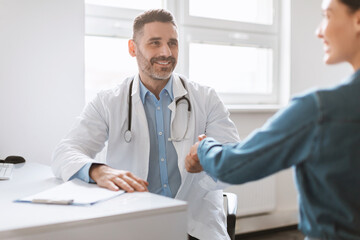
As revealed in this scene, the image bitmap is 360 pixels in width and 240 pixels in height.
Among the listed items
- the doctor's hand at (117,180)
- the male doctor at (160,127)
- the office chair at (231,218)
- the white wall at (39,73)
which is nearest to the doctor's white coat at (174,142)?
the male doctor at (160,127)

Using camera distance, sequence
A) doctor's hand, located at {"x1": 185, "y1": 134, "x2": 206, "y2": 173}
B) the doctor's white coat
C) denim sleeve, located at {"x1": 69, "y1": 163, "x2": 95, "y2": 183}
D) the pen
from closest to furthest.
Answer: the pen
doctor's hand, located at {"x1": 185, "y1": 134, "x2": 206, "y2": 173}
denim sleeve, located at {"x1": 69, "y1": 163, "x2": 95, "y2": 183}
the doctor's white coat

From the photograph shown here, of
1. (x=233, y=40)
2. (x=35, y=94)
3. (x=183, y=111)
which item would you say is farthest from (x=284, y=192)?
(x=35, y=94)

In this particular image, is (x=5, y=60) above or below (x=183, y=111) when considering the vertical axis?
above

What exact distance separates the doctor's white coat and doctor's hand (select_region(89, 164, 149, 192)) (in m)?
0.32

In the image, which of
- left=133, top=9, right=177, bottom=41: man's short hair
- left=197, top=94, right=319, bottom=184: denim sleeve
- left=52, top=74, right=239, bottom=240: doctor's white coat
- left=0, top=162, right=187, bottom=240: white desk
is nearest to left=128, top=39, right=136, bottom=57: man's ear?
left=133, top=9, right=177, bottom=41: man's short hair

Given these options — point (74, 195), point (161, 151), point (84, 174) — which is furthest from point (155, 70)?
point (74, 195)

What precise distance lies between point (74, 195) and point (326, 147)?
2.32 ft

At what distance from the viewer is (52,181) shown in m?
1.52

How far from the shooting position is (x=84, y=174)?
1.40 meters

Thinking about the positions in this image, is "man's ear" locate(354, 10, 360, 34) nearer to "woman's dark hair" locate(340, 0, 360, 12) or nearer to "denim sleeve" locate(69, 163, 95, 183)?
"woman's dark hair" locate(340, 0, 360, 12)

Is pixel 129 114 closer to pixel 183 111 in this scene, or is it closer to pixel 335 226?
pixel 183 111

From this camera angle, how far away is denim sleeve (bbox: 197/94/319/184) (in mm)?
739

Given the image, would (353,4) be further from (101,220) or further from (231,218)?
(231,218)

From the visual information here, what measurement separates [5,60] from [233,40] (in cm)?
168
